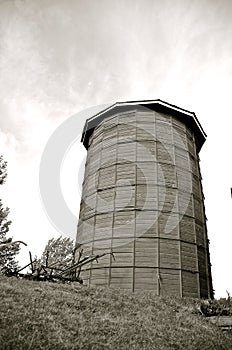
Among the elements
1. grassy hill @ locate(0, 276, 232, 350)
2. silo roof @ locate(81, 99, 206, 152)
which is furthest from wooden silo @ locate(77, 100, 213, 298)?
grassy hill @ locate(0, 276, 232, 350)

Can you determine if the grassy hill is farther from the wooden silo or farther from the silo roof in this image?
the silo roof

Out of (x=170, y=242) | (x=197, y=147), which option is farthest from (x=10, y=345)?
(x=197, y=147)

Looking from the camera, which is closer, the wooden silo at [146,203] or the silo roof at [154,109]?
the wooden silo at [146,203]

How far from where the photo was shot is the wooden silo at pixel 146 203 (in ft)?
47.9

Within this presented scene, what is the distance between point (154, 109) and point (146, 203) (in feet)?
24.2

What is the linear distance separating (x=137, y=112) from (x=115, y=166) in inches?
178

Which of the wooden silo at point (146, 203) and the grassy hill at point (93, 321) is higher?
the wooden silo at point (146, 203)

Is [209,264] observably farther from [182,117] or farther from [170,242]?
[182,117]

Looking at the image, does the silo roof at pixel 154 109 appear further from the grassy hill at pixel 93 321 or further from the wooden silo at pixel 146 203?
the grassy hill at pixel 93 321

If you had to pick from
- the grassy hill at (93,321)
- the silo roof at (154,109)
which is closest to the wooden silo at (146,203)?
the silo roof at (154,109)

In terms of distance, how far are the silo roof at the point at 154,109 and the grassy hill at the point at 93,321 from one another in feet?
44.1

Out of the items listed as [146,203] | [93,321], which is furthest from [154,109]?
[93,321]

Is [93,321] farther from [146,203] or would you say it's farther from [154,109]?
[154,109]

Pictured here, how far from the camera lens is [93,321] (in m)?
7.00
